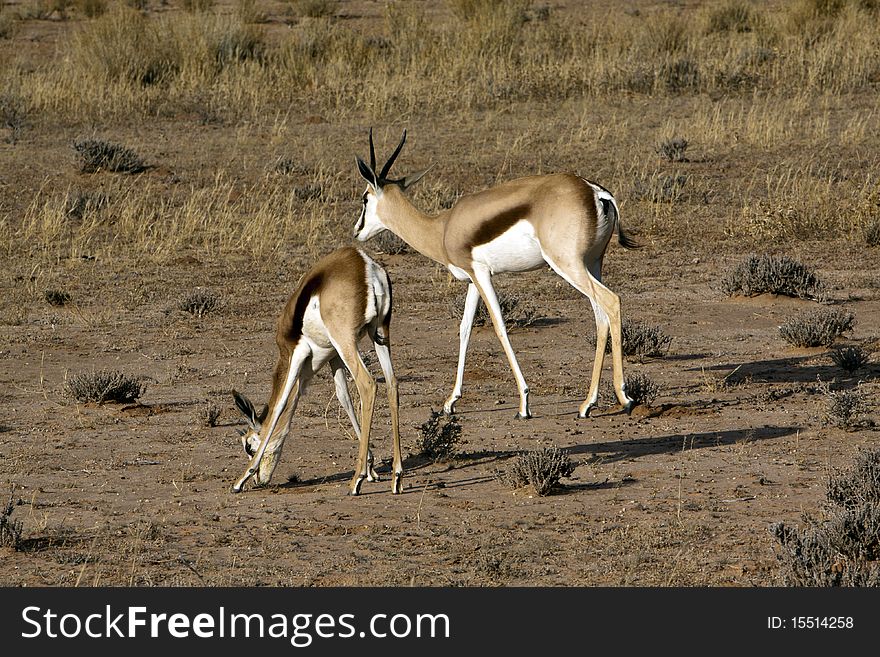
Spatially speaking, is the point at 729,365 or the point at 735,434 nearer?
the point at 735,434

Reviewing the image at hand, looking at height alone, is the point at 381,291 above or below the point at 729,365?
above

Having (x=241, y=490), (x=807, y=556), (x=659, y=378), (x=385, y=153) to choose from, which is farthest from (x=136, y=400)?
(x=385, y=153)

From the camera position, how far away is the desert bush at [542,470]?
6.99 m

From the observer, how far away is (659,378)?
9.92 metres

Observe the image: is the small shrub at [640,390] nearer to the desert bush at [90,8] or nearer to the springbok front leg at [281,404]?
the springbok front leg at [281,404]

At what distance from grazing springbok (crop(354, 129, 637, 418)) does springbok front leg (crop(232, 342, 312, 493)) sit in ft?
6.46

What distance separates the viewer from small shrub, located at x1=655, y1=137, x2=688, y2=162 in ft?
57.3

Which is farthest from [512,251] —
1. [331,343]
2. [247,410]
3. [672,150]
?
[672,150]

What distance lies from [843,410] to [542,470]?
228 centimetres

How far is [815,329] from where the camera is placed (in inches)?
410

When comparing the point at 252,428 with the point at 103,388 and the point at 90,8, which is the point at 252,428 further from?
the point at 90,8

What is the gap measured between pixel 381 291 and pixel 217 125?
13249 mm

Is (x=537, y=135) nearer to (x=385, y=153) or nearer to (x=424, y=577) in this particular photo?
(x=385, y=153)

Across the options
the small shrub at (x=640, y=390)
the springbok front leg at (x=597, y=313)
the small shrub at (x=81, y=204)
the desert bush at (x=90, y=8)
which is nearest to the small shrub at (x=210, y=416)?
the springbok front leg at (x=597, y=313)
